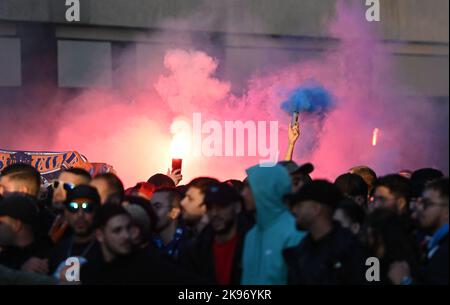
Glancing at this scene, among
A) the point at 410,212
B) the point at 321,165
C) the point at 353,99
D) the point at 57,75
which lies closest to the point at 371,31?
the point at 353,99

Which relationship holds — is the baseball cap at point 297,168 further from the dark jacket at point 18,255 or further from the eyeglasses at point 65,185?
the dark jacket at point 18,255

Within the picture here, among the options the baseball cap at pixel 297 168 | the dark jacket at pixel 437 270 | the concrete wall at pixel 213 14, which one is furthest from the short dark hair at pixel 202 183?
the concrete wall at pixel 213 14

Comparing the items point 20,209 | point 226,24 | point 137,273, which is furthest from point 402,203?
point 226,24

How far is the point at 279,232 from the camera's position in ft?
15.5

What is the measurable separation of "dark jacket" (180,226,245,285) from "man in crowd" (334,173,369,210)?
1466 millimetres

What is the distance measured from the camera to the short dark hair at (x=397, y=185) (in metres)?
5.53

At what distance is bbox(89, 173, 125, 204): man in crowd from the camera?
6.00 metres

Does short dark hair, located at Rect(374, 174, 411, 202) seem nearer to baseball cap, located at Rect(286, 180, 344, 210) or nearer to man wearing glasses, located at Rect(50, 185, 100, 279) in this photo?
baseball cap, located at Rect(286, 180, 344, 210)

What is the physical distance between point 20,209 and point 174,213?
1.12 meters

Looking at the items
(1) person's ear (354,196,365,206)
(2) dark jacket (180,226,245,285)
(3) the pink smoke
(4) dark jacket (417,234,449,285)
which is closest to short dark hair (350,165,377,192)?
(1) person's ear (354,196,365,206)

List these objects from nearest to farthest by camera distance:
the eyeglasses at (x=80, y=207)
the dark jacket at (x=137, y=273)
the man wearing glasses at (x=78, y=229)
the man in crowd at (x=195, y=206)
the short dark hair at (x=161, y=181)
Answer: the dark jacket at (x=137, y=273) < the man wearing glasses at (x=78, y=229) < the eyeglasses at (x=80, y=207) < the man in crowd at (x=195, y=206) < the short dark hair at (x=161, y=181)

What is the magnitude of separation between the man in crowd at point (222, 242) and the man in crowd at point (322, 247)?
16.1 inches

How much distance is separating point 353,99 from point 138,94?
10.5 feet
